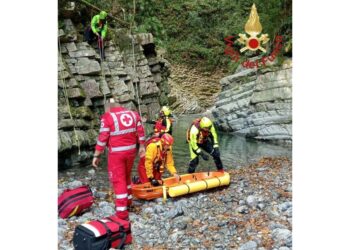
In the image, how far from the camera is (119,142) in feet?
13.4

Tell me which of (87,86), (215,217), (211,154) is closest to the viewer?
(215,217)

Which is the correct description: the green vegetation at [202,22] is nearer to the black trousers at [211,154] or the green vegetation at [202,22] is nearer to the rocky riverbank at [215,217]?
the black trousers at [211,154]

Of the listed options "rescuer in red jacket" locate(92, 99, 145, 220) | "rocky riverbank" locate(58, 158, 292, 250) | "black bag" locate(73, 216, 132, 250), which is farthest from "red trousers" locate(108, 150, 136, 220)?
"black bag" locate(73, 216, 132, 250)

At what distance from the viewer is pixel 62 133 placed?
19.1ft

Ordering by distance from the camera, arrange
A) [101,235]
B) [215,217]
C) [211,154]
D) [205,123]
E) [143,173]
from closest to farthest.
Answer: [101,235] → [215,217] → [143,173] → [205,123] → [211,154]

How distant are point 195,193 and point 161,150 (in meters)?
0.77

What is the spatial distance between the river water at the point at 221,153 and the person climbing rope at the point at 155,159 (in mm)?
466

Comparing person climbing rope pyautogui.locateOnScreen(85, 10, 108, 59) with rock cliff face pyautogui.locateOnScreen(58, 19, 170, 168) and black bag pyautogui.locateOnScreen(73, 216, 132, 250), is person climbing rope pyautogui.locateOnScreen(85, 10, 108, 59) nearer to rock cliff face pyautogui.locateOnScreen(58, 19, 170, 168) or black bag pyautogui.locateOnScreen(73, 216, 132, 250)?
rock cliff face pyautogui.locateOnScreen(58, 19, 170, 168)

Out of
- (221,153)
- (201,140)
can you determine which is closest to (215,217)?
(201,140)

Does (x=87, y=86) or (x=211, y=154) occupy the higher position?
(x=87, y=86)

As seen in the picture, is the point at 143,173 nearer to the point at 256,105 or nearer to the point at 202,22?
the point at 202,22

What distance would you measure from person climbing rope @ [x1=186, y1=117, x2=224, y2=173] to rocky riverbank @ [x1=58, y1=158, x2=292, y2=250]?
554 mm

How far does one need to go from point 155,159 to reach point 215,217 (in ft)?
4.03

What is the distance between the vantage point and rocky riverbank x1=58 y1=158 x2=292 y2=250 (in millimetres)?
3637
